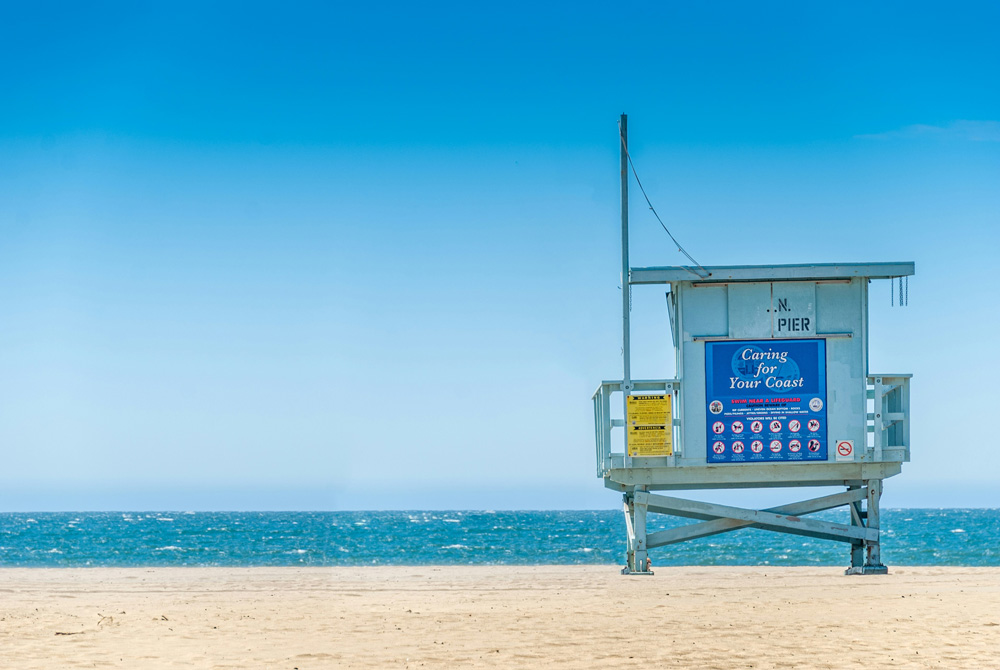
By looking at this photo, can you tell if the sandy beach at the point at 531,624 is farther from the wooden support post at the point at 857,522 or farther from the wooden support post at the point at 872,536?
the wooden support post at the point at 857,522

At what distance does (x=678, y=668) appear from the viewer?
33.7 feet

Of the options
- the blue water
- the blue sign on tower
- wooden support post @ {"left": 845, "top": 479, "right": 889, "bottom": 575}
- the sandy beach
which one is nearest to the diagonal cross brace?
wooden support post @ {"left": 845, "top": 479, "right": 889, "bottom": 575}

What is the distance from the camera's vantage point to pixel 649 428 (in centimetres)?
1711

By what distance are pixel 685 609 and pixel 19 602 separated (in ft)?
31.3

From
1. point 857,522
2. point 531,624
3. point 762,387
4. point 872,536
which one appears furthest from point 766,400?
point 531,624

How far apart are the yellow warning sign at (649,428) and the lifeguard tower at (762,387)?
1cm

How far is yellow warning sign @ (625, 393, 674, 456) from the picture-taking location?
17.1m

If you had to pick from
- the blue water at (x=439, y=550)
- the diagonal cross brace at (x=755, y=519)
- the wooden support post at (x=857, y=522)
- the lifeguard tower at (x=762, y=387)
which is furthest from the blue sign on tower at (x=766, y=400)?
the blue water at (x=439, y=550)

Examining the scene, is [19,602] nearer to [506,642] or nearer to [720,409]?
[506,642]

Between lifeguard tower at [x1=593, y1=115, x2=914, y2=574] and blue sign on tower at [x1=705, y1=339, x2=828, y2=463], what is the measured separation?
15 mm

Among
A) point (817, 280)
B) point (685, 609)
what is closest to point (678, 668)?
point (685, 609)

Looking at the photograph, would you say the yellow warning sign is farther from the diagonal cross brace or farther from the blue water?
the blue water

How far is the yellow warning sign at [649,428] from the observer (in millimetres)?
17078

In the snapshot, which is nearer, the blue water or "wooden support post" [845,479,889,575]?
"wooden support post" [845,479,889,575]
